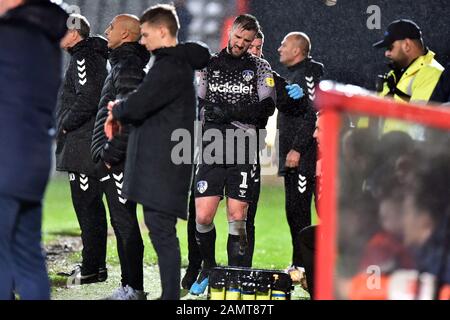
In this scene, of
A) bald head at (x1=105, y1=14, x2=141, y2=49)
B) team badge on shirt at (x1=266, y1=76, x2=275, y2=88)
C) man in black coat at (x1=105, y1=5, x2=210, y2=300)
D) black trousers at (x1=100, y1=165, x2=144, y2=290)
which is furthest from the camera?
team badge on shirt at (x1=266, y1=76, x2=275, y2=88)

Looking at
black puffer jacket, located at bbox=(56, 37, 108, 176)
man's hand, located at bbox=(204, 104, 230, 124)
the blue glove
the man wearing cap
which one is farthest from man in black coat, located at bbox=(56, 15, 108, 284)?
the man wearing cap

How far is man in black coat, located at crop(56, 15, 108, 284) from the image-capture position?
280 inches

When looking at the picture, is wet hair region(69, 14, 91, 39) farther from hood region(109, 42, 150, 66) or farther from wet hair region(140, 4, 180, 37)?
wet hair region(140, 4, 180, 37)

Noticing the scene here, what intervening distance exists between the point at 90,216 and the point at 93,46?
122 cm

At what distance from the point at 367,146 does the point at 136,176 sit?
68.2 inches

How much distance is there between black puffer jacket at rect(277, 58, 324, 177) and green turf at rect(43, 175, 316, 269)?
118 centimetres

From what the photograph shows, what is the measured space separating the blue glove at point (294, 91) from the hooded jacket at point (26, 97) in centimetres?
285

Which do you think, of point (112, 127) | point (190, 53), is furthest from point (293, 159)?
point (190, 53)

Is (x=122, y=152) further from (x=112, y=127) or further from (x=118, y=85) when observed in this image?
(x=118, y=85)

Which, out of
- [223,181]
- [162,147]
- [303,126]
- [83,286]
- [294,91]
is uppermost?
[294,91]

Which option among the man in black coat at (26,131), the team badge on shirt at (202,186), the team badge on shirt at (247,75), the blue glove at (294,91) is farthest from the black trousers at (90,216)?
the man in black coat at (26,131)

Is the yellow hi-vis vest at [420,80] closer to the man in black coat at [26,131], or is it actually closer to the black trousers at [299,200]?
the black trousers at [299,200]

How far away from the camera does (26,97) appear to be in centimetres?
459

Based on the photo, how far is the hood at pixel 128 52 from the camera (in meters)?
6.35
